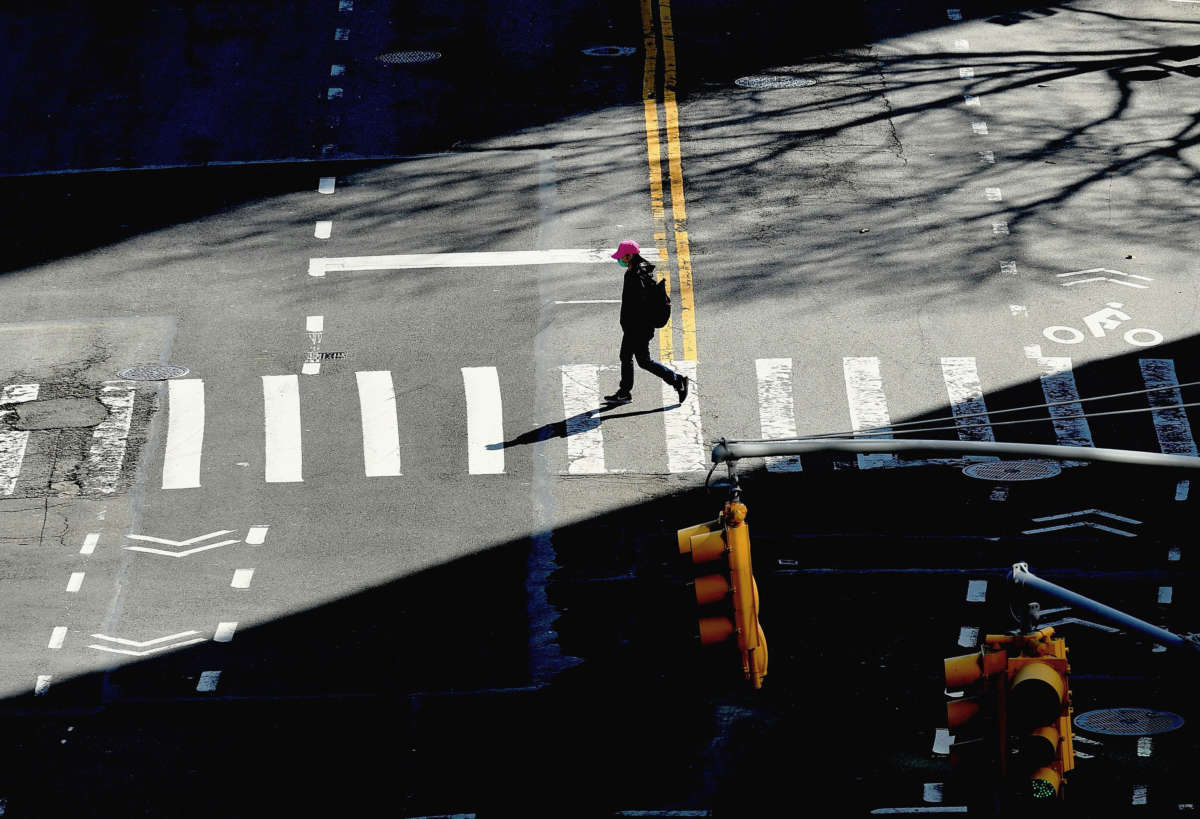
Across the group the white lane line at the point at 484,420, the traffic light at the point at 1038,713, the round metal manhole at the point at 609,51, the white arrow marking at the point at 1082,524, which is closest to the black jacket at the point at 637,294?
the white lane line at the point at 484,420

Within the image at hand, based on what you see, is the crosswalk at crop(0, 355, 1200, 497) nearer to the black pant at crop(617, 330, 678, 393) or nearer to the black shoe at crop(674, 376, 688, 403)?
the black shoe at crop(674, 376, 688, 403)

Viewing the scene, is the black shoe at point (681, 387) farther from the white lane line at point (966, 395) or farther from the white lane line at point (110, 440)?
the white lane line at point (110, 440)

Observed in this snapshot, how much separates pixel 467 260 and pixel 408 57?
Result: 19.0 feet

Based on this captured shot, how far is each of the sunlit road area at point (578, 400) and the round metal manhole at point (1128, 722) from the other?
4cm

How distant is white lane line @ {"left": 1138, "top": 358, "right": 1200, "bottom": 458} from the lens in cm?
1822

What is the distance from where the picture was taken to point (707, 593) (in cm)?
996

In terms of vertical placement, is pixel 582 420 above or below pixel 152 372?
below

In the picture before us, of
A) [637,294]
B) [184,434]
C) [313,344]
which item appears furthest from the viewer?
[313,344]

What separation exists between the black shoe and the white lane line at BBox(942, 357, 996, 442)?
294cm

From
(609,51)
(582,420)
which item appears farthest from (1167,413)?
(609,51)

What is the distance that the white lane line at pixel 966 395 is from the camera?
18.5m

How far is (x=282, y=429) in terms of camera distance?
18719 millimetres

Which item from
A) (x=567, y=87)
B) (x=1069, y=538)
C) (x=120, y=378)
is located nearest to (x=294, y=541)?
(x=120, y=378)

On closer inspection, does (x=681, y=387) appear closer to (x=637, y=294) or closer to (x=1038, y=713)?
(x=637, y=294)
